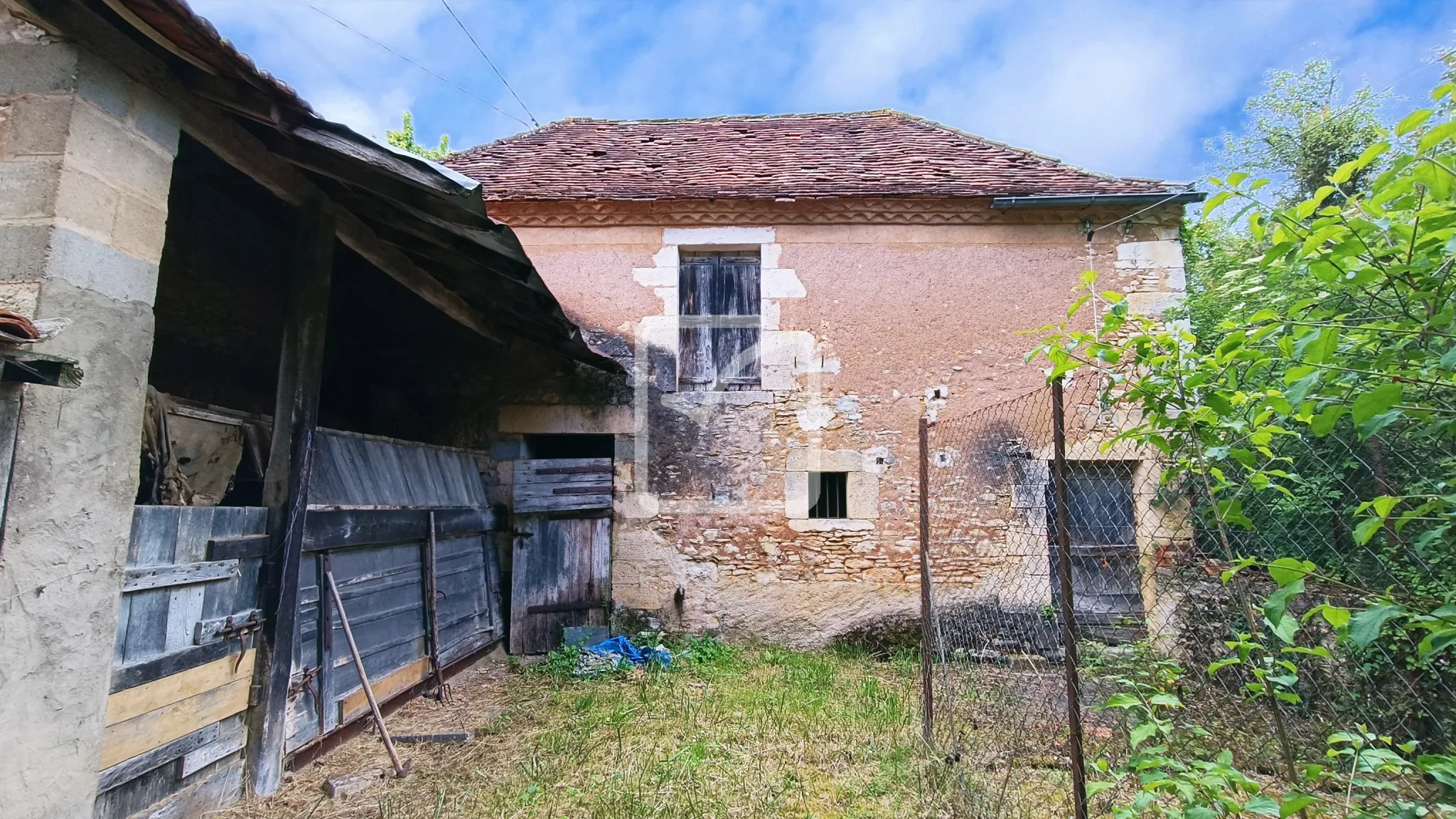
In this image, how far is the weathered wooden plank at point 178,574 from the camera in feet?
9.11

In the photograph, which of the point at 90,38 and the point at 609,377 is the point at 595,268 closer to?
the point at 609,377

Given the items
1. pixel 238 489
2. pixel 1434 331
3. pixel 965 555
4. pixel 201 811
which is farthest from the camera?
pixel 965 555

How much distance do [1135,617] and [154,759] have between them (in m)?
6.84

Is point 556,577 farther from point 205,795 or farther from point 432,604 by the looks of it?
point 205,795

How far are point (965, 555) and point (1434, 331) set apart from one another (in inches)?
212

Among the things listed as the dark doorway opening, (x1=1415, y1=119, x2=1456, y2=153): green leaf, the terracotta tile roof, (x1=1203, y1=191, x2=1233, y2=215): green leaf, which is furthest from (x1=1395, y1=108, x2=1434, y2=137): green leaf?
the dark doorway opening

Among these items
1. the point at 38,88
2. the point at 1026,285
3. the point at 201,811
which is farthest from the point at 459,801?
the point at 1026,285

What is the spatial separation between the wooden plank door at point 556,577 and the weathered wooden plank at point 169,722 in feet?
9.64

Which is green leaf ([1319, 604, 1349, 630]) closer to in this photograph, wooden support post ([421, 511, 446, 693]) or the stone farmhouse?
wooden support post ([421, 511, 446, 693])

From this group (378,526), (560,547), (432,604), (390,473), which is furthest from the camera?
(560,547)

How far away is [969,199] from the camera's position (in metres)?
6.70

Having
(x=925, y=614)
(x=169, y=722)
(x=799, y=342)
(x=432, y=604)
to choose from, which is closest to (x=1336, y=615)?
(x=925, y=614)

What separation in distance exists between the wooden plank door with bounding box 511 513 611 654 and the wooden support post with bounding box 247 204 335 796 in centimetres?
269

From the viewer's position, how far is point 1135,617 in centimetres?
629
